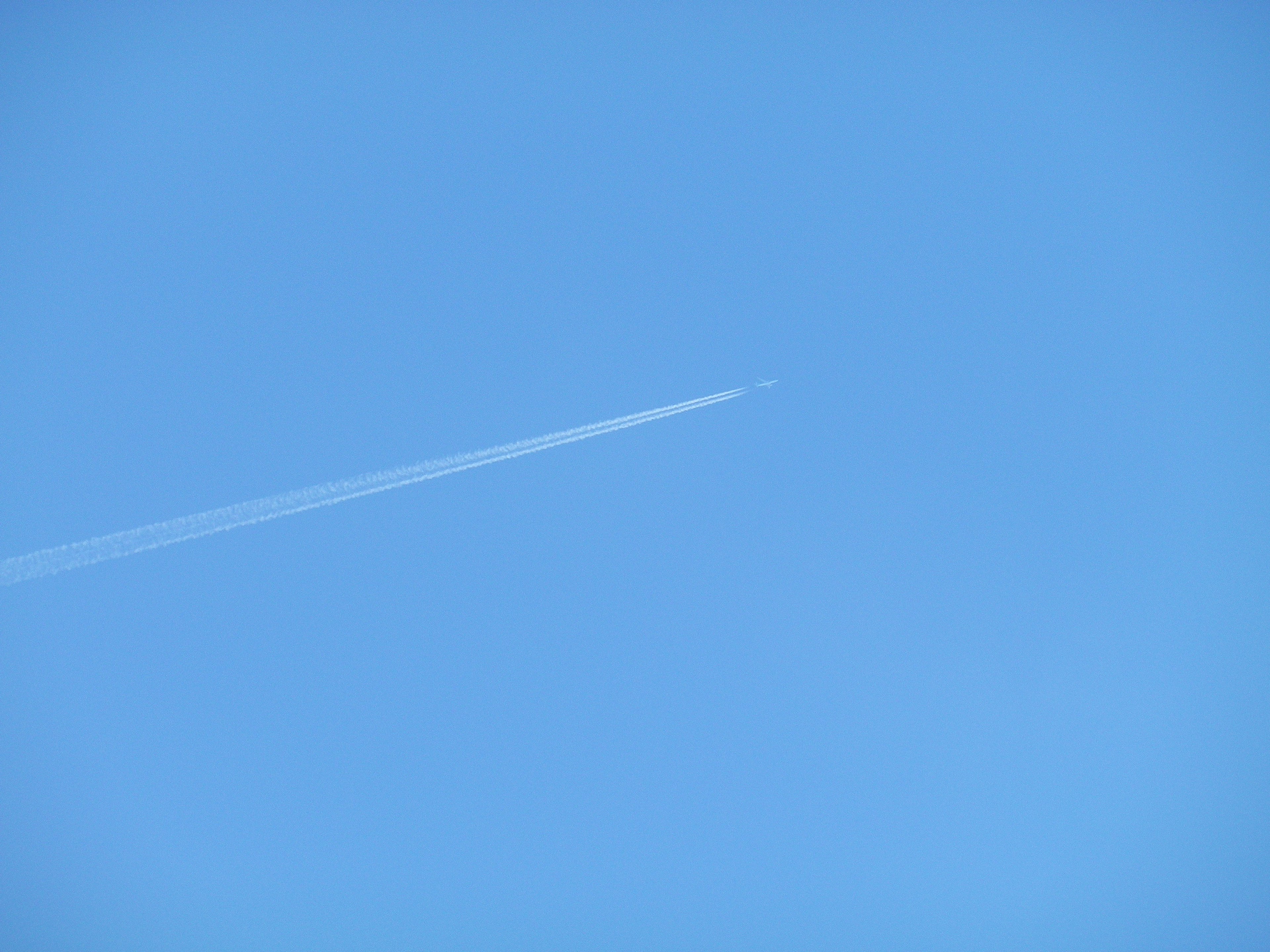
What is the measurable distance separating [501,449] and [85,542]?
10242 mm

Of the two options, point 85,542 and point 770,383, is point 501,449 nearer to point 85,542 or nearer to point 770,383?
point 770,383

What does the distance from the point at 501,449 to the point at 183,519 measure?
8026mm

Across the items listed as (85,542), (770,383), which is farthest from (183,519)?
(770,383)

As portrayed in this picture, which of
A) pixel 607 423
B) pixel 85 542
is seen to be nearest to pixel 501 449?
pixel 607 423

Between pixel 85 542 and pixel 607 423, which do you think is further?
pixel 607 423

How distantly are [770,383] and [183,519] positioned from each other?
15.4 m

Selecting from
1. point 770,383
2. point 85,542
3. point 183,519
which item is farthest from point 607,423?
point 85,542

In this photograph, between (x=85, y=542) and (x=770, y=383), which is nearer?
(x=85, y=542)

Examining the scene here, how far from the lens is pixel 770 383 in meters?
21.3

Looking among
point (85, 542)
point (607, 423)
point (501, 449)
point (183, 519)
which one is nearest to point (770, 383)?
point (607, 423)

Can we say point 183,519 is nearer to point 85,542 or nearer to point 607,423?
point 85,542

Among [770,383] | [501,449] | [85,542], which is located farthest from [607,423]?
[85,542]

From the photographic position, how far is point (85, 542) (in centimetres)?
1931

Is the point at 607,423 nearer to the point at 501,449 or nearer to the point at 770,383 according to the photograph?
the point at 501,449
